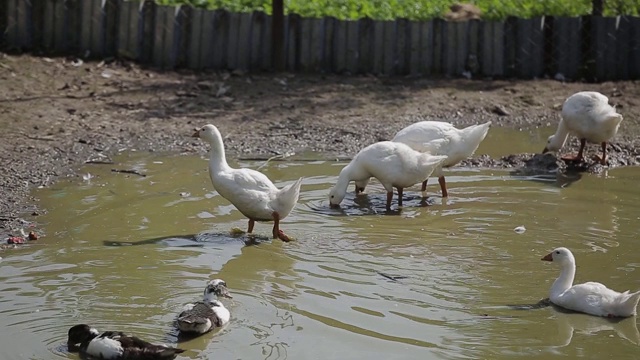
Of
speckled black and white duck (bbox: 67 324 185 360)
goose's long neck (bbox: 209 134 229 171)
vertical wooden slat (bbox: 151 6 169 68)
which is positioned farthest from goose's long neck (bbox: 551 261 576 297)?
vertical wooden slat (bbox: 151 6 169 68)

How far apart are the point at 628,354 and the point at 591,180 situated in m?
5.31

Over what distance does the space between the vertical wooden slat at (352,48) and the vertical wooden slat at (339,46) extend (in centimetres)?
5

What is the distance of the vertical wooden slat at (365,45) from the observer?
1616cm

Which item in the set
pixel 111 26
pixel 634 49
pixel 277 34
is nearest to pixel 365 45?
pixel 277 34

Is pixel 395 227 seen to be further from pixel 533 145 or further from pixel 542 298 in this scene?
pixel 533 145

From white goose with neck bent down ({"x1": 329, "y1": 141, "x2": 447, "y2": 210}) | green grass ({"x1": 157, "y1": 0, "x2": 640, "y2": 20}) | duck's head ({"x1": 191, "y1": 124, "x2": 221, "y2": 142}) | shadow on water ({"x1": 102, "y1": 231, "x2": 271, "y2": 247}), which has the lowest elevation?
shadow on water ({"x1": 102, "y1": 231, "x2": 271, "y2": 247})

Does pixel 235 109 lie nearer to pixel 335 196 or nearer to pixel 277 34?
pixel 277 34

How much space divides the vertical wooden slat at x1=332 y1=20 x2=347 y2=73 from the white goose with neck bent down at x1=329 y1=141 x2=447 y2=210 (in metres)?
5.44

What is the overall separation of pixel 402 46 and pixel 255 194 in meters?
7.20

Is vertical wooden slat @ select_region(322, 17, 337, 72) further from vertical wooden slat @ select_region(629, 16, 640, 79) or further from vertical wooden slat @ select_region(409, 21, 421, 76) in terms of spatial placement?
vertical wooden slat @ select_region(629, 16, 640, 79)

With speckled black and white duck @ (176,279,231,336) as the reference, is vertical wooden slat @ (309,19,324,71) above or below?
above

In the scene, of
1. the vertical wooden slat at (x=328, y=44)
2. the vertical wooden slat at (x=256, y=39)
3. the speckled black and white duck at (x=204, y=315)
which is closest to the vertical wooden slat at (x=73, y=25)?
the vertical wooden slat at (x=256, y=39)

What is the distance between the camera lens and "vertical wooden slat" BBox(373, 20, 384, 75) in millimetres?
16125

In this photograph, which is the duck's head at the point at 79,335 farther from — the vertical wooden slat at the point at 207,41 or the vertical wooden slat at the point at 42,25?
the vertical wooden slat at the point at 42,25
